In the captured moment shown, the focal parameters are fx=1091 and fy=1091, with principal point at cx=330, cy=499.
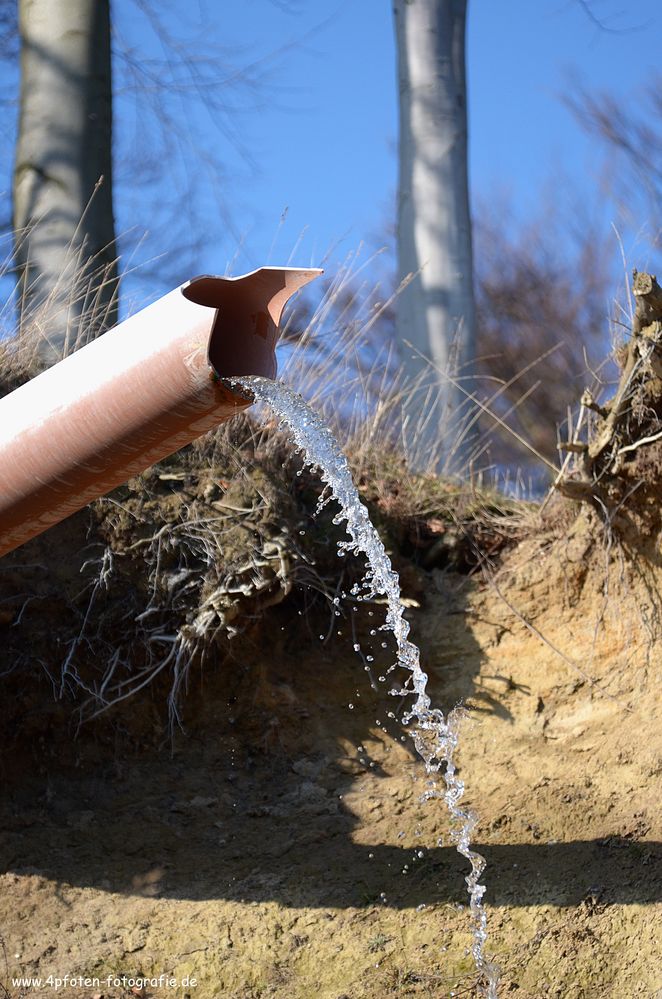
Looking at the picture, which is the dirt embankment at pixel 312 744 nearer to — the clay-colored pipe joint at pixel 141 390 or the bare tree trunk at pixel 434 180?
the clay-colored pipe joint at pixel 141 390

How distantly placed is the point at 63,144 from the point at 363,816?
148 inches

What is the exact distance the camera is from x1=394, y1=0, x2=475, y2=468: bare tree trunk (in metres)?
6.90

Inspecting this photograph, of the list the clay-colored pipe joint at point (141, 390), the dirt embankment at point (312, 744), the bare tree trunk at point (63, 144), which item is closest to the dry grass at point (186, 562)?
the dirt embankment at point (312, 744)

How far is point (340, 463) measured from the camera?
117 inches

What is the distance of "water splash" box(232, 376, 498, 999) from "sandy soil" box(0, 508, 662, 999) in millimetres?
56

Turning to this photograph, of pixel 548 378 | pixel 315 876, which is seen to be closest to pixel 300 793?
pixel 315 876

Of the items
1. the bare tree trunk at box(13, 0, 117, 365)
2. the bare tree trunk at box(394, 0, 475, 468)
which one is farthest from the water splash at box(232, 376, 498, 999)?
the bare tree trunk at box(394, 0, 475, 468)

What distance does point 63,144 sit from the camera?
5703 mm

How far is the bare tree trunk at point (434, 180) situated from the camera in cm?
690

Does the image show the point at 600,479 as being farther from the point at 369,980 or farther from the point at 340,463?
the point at 369,980

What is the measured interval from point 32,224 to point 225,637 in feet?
8.50

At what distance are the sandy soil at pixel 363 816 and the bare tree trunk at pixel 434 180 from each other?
2.56 metres

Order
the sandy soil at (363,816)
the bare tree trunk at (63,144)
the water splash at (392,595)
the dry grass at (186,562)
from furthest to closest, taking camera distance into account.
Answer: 1. the bare tree trunk at (63,144)
2. the dry grass at (186,562)
3. the sandy soil at (363,816)
4. the water splash at (392,595)

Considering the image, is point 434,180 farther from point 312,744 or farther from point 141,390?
point 141,390
